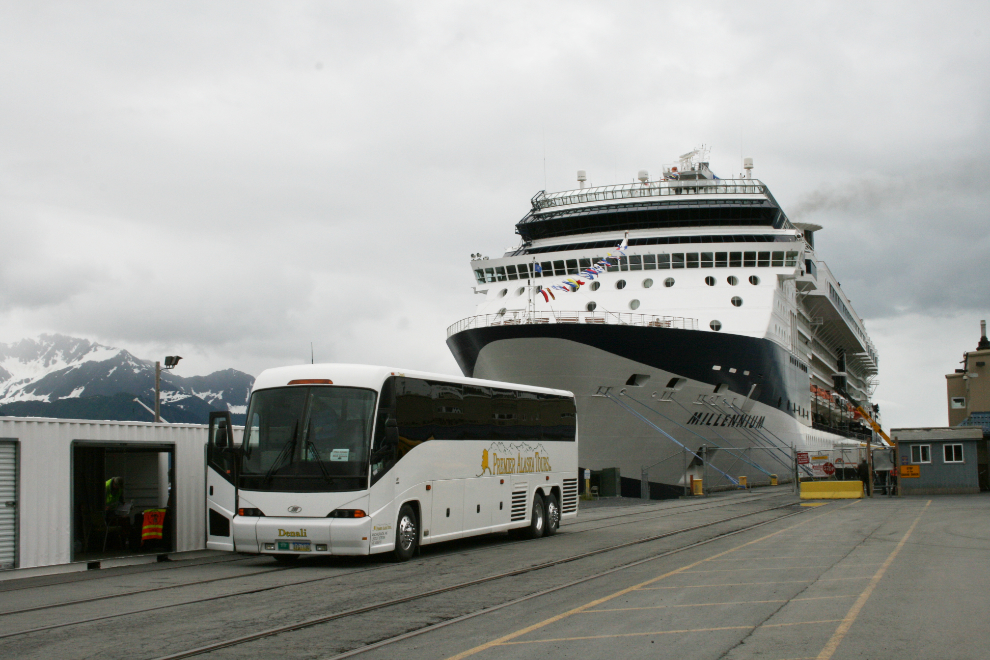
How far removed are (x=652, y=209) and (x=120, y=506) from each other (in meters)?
24.6

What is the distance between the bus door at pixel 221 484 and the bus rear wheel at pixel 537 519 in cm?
604

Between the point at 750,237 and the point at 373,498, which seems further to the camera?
the point at 750,237

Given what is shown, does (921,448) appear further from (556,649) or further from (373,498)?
(556,649)

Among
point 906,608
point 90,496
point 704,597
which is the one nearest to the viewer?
point 906,608

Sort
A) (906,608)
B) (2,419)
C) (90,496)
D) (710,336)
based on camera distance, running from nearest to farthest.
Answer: (906,608), (2,419), (90,496), (710,336)

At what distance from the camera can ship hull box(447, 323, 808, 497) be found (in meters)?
27.2

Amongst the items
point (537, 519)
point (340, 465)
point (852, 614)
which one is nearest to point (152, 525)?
point (340, 465)

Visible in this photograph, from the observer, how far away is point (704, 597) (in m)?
9.47

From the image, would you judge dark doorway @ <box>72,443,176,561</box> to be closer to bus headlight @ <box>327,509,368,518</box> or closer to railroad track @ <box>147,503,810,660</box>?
bus headlight @ <box>327,509,368,518</box>

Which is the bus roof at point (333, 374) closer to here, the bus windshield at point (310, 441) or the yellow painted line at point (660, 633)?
the bus windshield at point (310, 441)

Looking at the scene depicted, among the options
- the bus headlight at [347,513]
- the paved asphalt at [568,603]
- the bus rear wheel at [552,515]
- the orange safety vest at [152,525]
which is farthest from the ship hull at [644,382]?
the bus headlight at [347,513]

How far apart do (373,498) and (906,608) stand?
696 centimetres

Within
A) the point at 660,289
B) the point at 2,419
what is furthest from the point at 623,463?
the point at 2,419

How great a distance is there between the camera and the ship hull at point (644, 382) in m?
27.2
